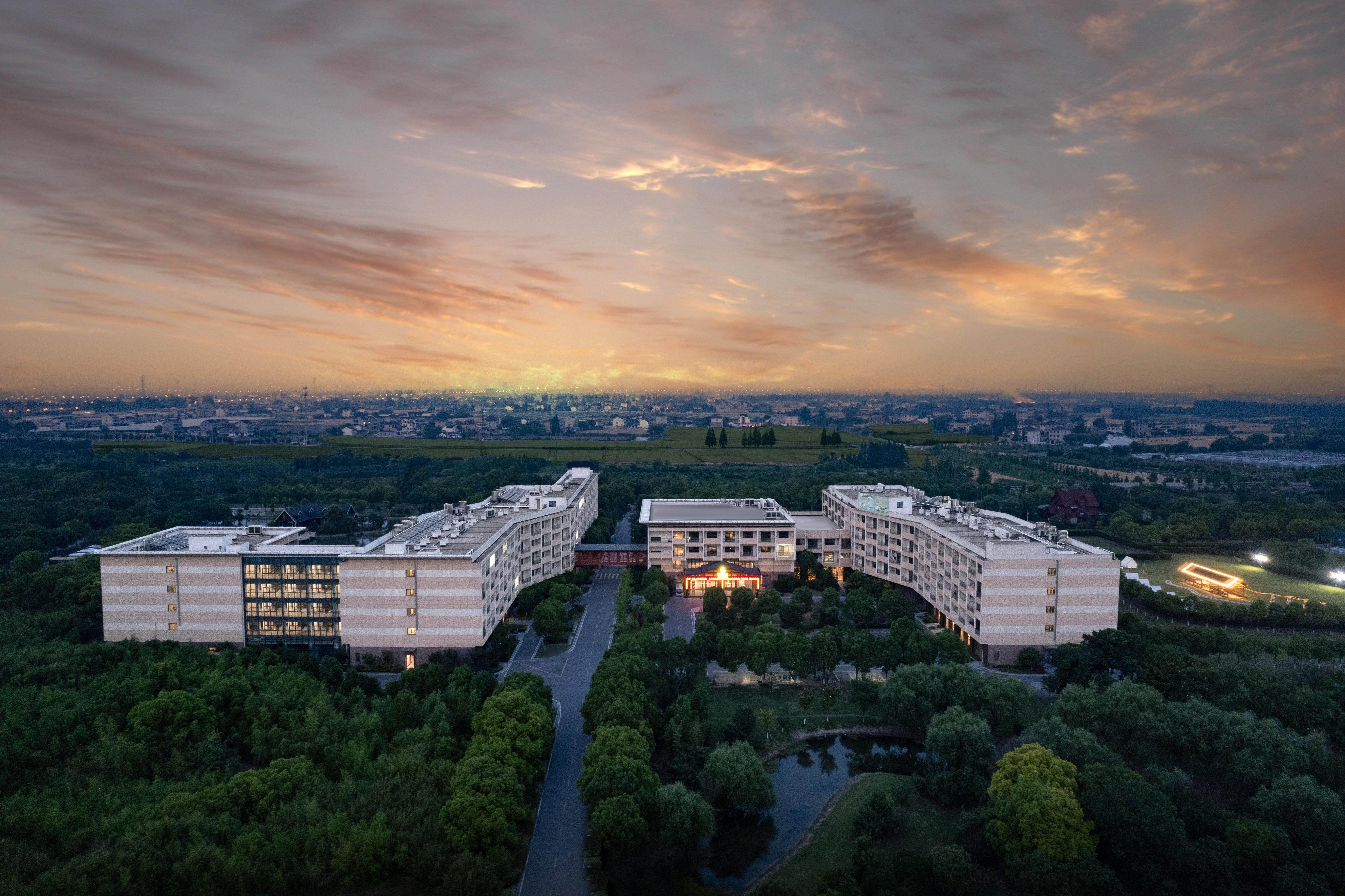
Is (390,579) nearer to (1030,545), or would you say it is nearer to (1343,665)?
(1030,545)

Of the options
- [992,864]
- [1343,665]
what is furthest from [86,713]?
[1343,665]

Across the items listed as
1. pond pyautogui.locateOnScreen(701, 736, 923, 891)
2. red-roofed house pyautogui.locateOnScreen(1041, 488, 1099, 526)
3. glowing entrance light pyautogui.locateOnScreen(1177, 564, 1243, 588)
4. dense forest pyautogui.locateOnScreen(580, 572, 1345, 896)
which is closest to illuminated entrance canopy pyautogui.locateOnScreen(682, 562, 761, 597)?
dense forest pyautogui.locateOnScreen(580, 572, 1345, 896)

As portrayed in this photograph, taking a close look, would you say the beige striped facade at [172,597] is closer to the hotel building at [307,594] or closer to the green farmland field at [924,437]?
the hotel building at [307,594]

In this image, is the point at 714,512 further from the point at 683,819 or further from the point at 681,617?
the point at 683,819

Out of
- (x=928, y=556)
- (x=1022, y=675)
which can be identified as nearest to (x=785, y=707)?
(x=1022, y=675)

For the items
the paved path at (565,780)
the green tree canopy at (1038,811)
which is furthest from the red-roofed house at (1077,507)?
the green tree canopy at (1038,811)

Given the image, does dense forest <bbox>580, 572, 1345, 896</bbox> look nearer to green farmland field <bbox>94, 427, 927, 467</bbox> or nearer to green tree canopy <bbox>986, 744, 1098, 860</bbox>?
green tree canopy <bbox>986, 744, 1098, 860</bbox>
